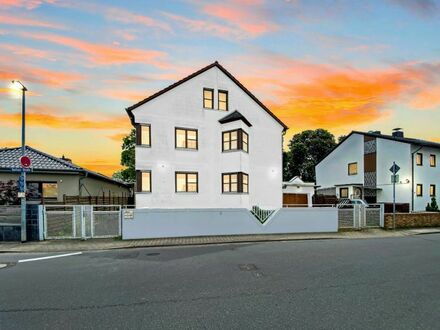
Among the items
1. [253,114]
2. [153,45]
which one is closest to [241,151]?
[253,114]

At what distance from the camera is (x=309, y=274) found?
7.30 meters

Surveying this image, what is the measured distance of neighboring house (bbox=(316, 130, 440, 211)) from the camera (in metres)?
30.0

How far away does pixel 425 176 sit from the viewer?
102 feet

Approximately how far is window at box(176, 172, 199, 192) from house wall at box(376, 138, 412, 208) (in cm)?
2321

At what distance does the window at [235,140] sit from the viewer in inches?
838

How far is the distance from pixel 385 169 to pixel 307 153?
21.7 metres

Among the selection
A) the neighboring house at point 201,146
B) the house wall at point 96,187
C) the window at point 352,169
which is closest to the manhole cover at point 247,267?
the neighboring house at point 201,146

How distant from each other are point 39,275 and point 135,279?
2.77m

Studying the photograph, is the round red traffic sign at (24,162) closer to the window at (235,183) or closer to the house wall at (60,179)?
the house wall at (60,179)

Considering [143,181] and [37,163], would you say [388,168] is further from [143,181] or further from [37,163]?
[37,163]

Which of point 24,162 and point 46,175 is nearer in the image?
point 24,162

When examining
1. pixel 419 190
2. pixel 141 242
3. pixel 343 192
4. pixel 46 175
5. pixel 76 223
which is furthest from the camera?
pixel 343 192

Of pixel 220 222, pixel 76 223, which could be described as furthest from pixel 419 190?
pixel 76 223

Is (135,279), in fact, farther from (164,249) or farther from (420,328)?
(420,328)
